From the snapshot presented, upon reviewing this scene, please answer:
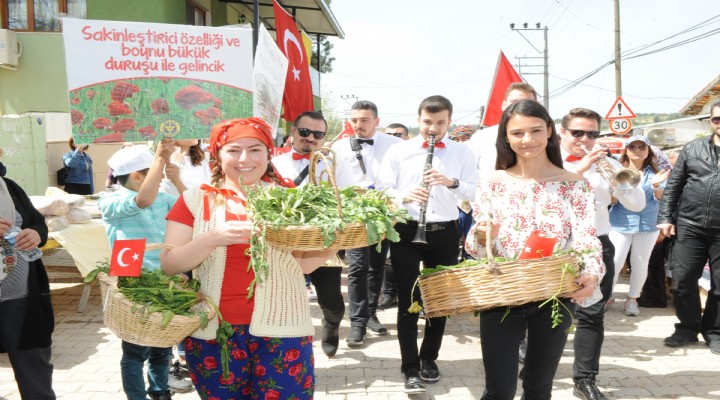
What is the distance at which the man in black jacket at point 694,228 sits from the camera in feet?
17.6

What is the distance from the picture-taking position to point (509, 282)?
105 inches

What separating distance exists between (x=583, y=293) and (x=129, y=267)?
215 centimetres

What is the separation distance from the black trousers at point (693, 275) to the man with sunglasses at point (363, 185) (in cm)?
284

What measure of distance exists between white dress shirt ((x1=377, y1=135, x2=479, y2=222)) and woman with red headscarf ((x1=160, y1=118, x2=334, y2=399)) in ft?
6.83

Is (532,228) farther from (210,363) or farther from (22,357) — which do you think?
(22,357)

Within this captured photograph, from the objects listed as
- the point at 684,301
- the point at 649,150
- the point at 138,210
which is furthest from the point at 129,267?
the point at 649,150

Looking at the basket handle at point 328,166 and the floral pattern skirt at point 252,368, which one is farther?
the floral pattern skirt at point 252,368

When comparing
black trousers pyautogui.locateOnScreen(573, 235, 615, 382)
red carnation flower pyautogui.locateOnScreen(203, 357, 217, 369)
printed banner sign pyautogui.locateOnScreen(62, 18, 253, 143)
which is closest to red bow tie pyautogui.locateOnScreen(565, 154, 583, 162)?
black trousers pyautogui.locateOnScreen(573, 235, 615, 382)

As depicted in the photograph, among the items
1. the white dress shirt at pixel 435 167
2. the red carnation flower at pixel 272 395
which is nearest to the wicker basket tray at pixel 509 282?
the red carnation flower at pixel 272 395

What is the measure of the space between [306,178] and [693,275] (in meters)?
3.81

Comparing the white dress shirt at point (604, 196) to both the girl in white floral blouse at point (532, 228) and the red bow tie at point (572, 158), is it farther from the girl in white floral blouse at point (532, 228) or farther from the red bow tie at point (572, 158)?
the girl in white floral blouse at point (532, 228)

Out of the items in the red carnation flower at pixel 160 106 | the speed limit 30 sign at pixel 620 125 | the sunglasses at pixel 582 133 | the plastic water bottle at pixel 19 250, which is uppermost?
the speed limit 30 sign at pixel 620 125

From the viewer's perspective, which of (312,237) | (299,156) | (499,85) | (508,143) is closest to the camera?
(312,237)

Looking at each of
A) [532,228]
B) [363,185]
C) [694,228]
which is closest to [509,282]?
[532,228]
